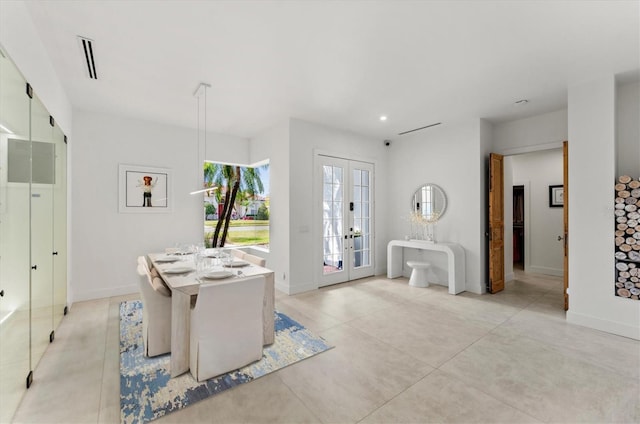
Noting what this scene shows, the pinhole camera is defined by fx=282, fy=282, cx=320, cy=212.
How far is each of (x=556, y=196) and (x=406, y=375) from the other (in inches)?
228

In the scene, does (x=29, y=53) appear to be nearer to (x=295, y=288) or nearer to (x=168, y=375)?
(x=168, y=375)

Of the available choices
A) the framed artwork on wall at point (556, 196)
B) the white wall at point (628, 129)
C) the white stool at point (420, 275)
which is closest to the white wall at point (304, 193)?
the white stool at point (420, 275)

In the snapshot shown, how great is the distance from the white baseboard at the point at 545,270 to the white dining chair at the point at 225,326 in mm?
6282

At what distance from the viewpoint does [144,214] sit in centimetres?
467

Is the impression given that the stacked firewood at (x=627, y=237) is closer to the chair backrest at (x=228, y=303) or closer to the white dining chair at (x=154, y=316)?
the chair backrest at (x=228, y=303)

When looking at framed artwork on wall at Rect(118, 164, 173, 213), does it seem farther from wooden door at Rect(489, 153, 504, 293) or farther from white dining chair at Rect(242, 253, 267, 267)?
wooden door at Rect(489, 153, 504, 293)

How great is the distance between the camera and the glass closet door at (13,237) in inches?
67.0

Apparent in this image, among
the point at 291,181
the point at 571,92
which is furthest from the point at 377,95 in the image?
the point at 571,92

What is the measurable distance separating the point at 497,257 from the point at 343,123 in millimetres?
3488

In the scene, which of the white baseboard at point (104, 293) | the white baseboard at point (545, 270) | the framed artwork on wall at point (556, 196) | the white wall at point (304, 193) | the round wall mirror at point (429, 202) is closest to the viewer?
the white baseboard at point (104, 293)

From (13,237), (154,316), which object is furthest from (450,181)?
(13,237)

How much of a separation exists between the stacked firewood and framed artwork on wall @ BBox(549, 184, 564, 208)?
3.18 metres

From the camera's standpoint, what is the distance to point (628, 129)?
331cm

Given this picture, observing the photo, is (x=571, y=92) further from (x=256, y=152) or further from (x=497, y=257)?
(x=256, y=152)
